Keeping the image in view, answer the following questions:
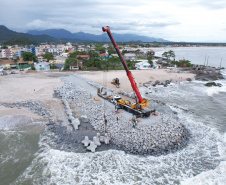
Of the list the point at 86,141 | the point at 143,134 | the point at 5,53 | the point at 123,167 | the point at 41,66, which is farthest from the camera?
the point at 5,53

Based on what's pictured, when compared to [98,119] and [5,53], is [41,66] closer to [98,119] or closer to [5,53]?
[98,119]

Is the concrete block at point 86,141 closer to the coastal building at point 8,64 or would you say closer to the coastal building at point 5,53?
the coastal building at point 8,64

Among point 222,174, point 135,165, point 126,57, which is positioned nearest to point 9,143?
Result: point 135,165

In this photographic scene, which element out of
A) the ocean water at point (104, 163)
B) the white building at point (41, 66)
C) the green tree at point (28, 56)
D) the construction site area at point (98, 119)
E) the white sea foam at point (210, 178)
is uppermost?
the green tree at point (28, 56)

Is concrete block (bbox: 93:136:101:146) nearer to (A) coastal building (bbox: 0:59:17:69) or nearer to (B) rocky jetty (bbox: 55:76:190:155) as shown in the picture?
(B) rocky jetty (bbox: 55:76:190:155)

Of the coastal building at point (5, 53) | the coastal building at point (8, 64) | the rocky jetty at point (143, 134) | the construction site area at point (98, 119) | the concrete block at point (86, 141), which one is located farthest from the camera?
the coastal building at point (5, 53)

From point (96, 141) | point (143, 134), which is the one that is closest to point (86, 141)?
point (96, 141)

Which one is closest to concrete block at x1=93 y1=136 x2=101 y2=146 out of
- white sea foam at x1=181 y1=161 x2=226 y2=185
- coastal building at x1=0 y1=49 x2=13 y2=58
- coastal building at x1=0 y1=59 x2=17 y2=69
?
white sea foam at x1=181 y1=161 x2=226 y2=185

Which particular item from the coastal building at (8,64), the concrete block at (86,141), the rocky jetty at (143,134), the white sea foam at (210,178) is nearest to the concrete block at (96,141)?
the concrete block at (86,141)

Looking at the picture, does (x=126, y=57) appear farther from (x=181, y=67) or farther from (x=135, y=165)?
(x=135, y=165)
